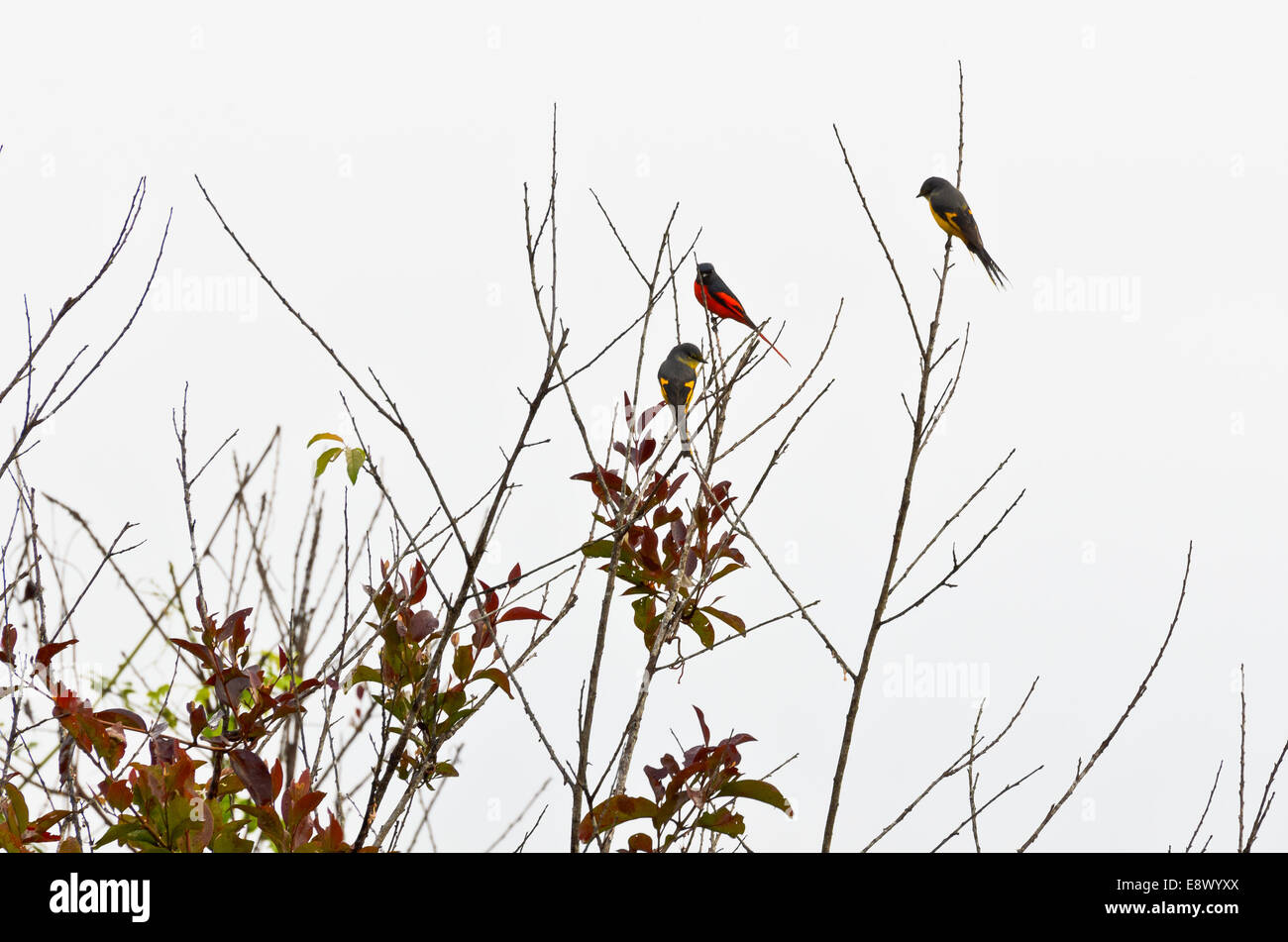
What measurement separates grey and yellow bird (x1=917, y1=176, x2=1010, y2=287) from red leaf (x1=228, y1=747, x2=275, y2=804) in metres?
5.40

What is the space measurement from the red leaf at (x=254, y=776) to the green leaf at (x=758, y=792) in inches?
30.6

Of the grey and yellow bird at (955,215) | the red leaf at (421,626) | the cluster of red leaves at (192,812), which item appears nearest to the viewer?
the cluster of red leaves at (192,812)

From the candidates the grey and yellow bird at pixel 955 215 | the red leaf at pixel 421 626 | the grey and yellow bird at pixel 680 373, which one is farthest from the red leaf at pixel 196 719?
the grey and yellow bird at pixel 955 215

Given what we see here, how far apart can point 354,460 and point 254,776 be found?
0.59m

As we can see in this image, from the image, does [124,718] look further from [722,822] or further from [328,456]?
[722,822]

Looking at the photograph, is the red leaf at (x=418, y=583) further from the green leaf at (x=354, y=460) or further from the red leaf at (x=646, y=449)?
the red leaf at (x=646, y=449)

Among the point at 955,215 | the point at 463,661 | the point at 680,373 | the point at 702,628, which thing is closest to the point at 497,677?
the point at 463,661

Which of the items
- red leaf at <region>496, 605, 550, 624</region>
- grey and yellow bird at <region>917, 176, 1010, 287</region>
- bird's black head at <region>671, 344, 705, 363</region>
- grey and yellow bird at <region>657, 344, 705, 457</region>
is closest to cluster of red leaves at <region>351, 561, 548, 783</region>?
red leaf at <region>496, 605, 550, 624</region>

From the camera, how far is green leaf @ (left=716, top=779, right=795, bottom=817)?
1.93m

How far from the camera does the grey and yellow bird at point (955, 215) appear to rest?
20.9 ft
